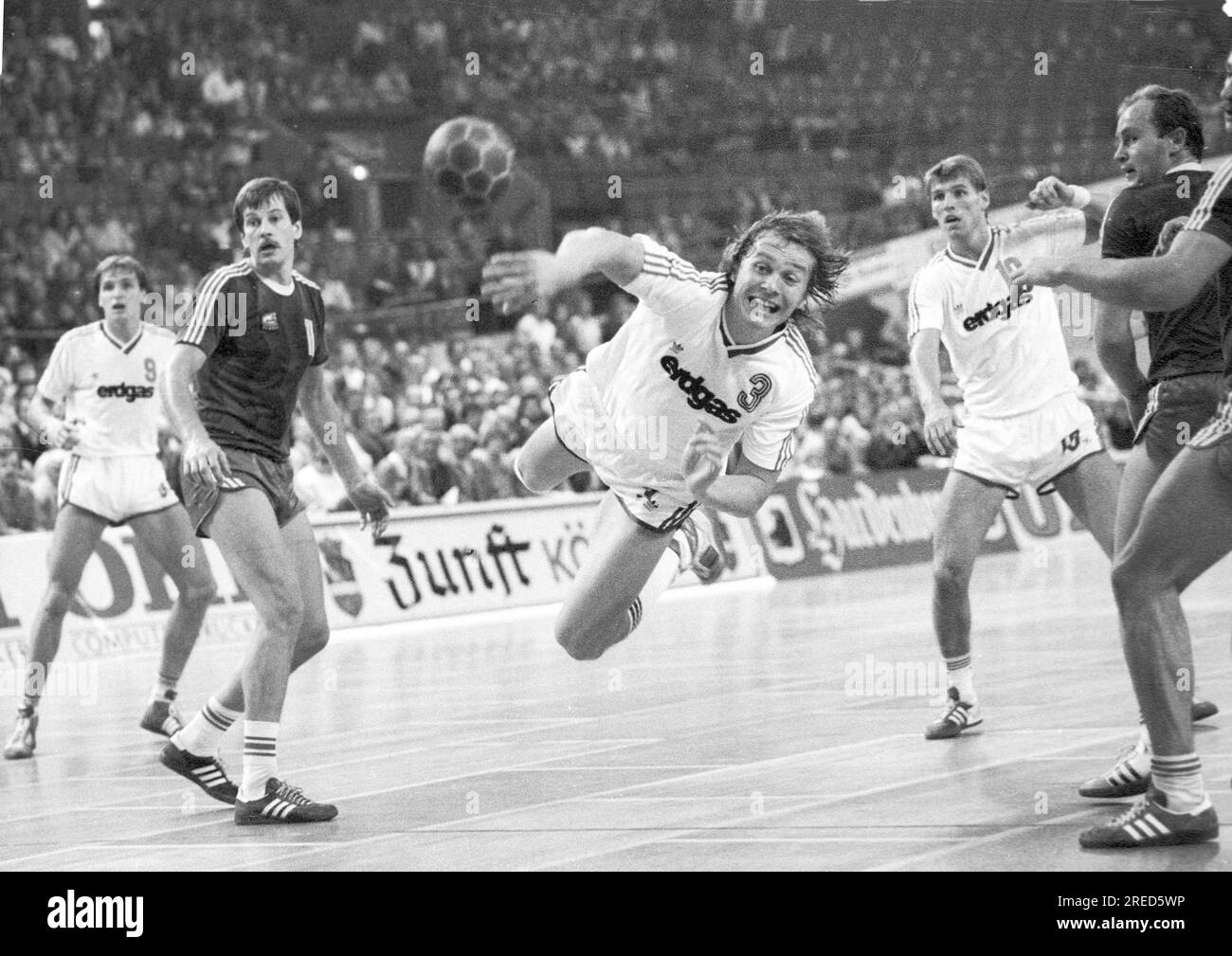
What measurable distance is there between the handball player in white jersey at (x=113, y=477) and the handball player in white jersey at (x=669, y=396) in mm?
2521

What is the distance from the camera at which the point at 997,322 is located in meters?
8.19

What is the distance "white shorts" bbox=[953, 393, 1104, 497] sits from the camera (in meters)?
7.79

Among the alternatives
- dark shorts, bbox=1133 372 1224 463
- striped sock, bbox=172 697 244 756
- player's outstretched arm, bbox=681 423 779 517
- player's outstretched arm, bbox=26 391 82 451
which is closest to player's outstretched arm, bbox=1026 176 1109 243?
dark shorts, bbox=1133 372 1224 463

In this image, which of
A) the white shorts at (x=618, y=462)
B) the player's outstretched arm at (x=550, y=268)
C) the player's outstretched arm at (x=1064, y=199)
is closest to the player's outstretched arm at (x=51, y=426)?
the white shorts at (x=618, y=462)

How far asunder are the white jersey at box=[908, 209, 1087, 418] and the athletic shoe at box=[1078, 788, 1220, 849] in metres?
3.20

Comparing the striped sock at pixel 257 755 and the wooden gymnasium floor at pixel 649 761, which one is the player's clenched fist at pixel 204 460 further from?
the wooden gymnasium floor at pixel 649 761

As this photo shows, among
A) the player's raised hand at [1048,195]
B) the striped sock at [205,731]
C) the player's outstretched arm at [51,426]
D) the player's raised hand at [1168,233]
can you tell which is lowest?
the striped sock at [205,731]

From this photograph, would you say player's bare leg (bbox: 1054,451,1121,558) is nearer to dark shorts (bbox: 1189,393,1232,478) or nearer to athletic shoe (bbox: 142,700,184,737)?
dark shorts (bbox: 1189,393,1232,478)

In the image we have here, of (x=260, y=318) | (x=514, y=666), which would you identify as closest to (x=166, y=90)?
(x=514, y=666)

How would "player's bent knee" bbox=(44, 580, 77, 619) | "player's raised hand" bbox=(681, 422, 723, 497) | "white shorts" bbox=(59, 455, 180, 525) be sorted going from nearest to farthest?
"player's raised hand" bbox=(681, 422, 723, 497) < "player's bent knee" bbox=(44, 580, 77, 619) < "white shorts" bbox=(59, 455, 180, 525)

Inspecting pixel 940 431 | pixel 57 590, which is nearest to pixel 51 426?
pixel 57 590

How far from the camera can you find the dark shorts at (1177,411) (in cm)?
614

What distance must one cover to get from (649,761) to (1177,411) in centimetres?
277

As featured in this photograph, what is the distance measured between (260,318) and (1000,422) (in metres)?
3.56
